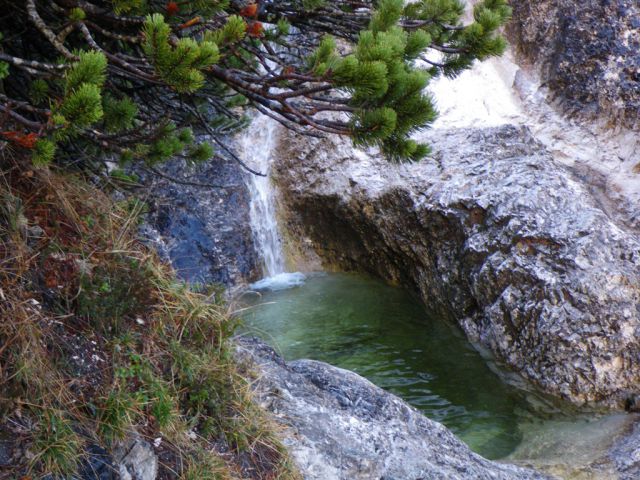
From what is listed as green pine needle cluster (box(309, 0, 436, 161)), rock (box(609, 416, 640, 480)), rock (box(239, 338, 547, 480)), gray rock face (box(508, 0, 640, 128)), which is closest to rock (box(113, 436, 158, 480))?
rock (box(239, 338, 547, 480))

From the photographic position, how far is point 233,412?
379 centimetres

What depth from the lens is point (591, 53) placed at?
978 centimetres

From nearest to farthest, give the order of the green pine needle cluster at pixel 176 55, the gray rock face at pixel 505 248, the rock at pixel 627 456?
the green pine needle cluster at pixel 176 55, the rock at pixel 627 456, the gray rock face at pixel 505 248

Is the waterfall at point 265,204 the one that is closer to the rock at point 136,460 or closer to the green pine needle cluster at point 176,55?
the rock at point 136,460

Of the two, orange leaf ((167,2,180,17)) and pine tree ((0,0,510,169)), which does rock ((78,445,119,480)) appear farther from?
orange leaf ((167,2,180,17))

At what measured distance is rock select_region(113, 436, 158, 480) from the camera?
125 inches

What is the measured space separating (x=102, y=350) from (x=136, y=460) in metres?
0.59

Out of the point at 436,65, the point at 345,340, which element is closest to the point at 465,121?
the point at 345,340

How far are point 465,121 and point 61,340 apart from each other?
23.5 ft

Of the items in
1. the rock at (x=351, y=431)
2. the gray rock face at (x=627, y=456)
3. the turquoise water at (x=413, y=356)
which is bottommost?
the turquoise water at (x=413, y=356)

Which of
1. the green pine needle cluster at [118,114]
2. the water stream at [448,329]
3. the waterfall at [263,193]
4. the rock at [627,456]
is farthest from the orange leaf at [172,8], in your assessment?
the waterfall at [263,193]

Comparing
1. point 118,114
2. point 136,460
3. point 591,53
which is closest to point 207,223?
point 118,114

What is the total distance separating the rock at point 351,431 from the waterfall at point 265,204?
467 cm

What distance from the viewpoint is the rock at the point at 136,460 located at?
3.19m
